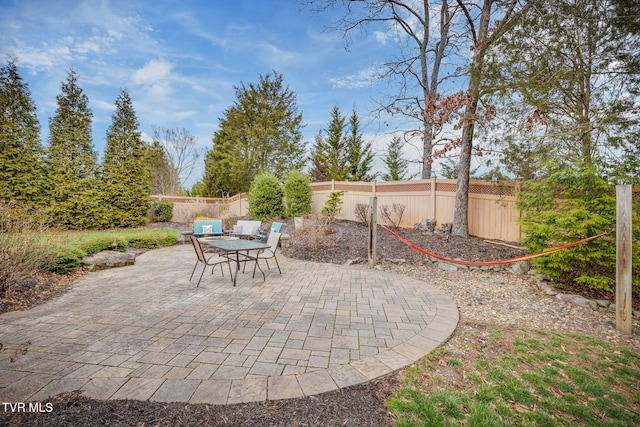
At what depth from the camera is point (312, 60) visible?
11383 millimetres

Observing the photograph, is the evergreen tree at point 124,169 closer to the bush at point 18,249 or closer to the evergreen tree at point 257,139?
the bush at point 18,249

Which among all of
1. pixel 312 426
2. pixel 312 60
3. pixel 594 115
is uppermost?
pixel 312 60

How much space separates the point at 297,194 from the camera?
11.8 metres

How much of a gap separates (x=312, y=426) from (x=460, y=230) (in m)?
7.23

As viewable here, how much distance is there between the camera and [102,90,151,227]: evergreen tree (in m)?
11.9

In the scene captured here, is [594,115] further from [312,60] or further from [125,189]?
[125,189]

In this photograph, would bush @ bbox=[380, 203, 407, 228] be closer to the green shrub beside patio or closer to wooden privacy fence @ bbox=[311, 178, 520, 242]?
wooden privacy fence @ bbox=[311, 178, 520, 242]

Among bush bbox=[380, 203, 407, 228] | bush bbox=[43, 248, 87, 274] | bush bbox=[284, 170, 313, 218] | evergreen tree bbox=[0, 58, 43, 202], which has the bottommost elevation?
bush bbox=[43, 248, 87, 274]

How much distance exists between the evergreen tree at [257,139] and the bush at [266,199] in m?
9.00

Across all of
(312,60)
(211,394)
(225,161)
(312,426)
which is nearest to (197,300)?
(211,394)

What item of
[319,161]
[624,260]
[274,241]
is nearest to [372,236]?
[274,241]

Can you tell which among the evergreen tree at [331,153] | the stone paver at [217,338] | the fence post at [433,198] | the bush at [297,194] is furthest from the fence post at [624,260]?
the evergreen tree at [331,153]

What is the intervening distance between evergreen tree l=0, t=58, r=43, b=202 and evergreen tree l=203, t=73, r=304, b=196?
11.4 metres

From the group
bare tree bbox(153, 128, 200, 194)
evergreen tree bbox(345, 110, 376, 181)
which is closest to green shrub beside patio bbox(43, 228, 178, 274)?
bare tree bbox(153, 128, 200, 194)
